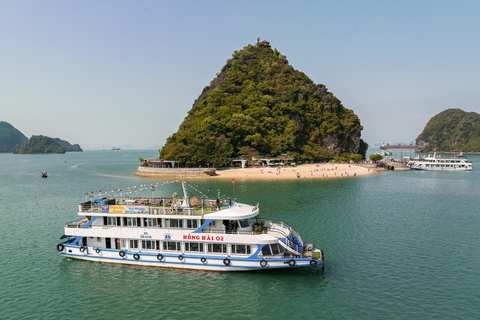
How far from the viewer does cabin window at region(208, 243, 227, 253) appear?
78.0ft

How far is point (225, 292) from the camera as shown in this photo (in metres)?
21.0

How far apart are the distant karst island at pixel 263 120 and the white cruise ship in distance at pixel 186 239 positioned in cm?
6508

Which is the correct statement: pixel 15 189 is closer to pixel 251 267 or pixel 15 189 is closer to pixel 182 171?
pixel 182 171

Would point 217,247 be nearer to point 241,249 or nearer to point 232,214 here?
point 241,249

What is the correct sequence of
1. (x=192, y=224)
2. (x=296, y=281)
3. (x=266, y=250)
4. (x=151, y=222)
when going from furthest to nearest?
(x=151, y=222) → (x=192, y=224) → (x=266, y=250) → (x=296, y=281)

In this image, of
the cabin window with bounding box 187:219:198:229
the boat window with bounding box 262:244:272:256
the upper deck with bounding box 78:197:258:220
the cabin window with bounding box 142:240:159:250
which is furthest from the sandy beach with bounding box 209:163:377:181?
the boat window with bounding box 262:244:272:256

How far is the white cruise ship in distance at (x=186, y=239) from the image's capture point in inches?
914

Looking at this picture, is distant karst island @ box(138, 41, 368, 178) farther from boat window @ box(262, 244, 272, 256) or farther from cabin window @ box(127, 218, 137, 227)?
boat window @ box(262, 244, 272, 256)

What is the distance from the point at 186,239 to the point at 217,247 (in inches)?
98.8

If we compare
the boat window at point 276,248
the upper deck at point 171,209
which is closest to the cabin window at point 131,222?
the upper deck at point 171,209

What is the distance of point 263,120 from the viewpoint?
113062 millimetres

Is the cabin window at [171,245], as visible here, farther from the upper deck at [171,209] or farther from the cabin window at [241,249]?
the cabin window at [241,249]

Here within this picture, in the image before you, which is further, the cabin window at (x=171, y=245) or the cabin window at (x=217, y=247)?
the cabin window at (x=171, y=245)

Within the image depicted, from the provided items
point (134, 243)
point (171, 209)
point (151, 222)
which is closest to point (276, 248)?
point (171, 209)
